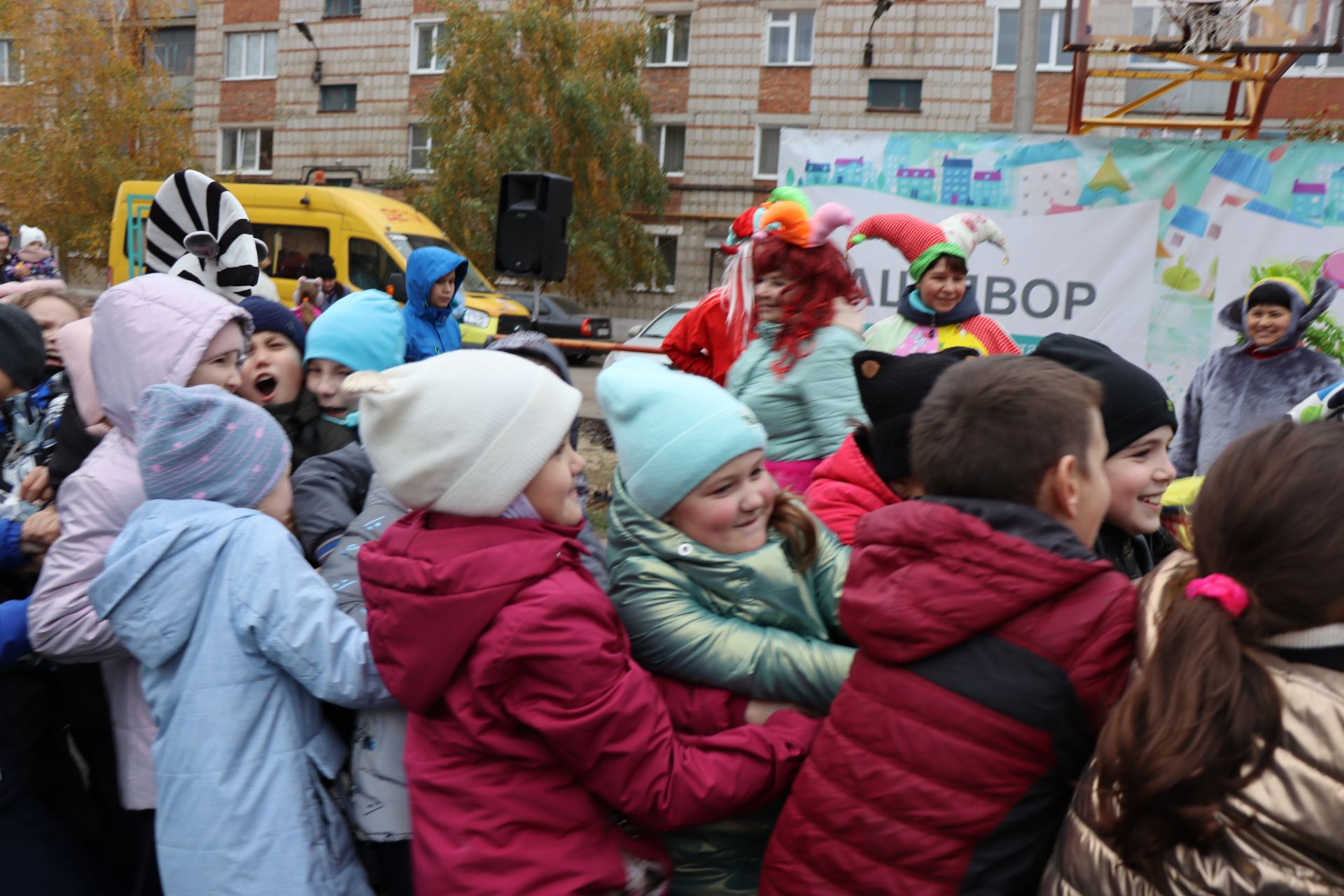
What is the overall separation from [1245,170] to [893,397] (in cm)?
724

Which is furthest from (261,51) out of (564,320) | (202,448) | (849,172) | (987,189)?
(202,448)

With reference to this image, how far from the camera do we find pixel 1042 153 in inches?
336

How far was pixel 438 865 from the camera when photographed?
6.20ft

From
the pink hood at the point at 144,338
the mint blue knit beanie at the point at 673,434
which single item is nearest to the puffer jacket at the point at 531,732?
the mint blue knit beanie at the point at 673,434

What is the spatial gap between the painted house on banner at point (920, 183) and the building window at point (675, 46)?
72.9 ft

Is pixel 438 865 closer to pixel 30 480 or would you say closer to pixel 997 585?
pixel 997 585

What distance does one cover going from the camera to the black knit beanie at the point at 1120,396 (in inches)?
82.8

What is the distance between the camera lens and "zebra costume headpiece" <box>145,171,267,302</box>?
417 cm

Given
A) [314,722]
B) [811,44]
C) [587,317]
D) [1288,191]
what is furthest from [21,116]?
[314,722]

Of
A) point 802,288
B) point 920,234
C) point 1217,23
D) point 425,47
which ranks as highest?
point 425,47

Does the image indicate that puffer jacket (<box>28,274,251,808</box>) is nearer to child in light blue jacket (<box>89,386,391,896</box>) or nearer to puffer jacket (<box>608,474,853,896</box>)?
child in light blue jacket (<box>89,386,391,896</box>)

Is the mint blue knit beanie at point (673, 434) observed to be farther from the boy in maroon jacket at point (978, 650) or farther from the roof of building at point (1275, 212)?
the roof of building at point (1275, 212)

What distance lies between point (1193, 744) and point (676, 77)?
30.2 m

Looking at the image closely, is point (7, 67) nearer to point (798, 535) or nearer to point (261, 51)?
point (261, 51)
